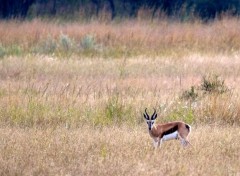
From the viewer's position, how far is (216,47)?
63.8ft

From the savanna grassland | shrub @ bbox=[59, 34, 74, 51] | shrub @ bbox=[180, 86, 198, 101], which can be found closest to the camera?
the savanna grassland

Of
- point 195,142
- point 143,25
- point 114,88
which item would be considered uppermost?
point 195,142

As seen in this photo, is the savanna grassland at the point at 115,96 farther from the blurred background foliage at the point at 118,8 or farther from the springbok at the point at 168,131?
the blurred background foliage at the point at 118,8

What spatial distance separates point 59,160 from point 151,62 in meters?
9.05

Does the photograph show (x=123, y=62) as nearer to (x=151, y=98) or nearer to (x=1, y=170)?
(x=151, y=98)

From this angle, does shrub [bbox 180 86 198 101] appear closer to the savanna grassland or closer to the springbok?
the savanna grassland

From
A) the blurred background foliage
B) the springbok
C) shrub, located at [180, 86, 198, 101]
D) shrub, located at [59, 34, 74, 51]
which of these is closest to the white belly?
the springbok

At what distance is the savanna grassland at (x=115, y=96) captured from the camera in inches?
331

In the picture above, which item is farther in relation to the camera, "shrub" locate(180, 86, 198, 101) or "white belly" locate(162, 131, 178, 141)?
"shrub" locate(180, 86, 198, 101)

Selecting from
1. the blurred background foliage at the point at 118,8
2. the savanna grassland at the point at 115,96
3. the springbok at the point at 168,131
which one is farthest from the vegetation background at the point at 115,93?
the blurred background foliage at the point at 118,8

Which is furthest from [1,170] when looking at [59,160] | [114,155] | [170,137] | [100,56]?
[100,56]

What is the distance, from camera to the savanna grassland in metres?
8.41

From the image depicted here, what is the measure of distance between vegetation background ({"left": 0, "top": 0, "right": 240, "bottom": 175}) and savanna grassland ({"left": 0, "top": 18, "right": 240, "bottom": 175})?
0.02 meters

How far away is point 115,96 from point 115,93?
720 millimetres
